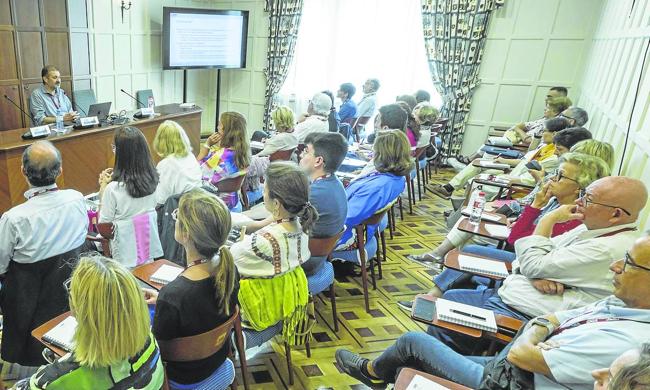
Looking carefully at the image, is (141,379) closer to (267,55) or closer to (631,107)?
(631,107)

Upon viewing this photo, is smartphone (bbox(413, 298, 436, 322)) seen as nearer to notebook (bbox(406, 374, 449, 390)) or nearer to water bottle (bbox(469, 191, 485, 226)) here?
notebook (bbox(406, 374, 449, 390))

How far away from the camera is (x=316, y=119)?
4777 millimetres

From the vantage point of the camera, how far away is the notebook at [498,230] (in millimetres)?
2516

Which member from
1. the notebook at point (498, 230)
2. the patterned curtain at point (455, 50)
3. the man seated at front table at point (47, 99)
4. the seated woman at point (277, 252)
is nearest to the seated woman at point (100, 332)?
the seated woman at point (277, 252)

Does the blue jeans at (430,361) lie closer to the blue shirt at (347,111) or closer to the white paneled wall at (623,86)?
the white paneled wall at (623,86)

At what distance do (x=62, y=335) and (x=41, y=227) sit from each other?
0.68 meters

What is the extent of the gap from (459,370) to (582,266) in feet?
2.20

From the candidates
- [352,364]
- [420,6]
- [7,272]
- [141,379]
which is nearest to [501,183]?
[352,364]

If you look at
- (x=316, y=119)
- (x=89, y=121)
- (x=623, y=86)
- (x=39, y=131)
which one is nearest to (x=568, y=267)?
(x=623, y=86)

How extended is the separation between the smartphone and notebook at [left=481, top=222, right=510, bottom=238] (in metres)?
0.87

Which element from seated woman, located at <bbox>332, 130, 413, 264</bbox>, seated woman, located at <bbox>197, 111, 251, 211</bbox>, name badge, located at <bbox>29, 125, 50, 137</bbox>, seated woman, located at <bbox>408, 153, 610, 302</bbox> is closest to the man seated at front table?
name badge, located at <bbox>29, 125, 50, 137</bbox>

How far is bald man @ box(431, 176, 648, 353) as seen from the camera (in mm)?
1686

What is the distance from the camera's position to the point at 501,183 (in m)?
3.50

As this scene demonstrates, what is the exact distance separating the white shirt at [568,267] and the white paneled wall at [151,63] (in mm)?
5621
